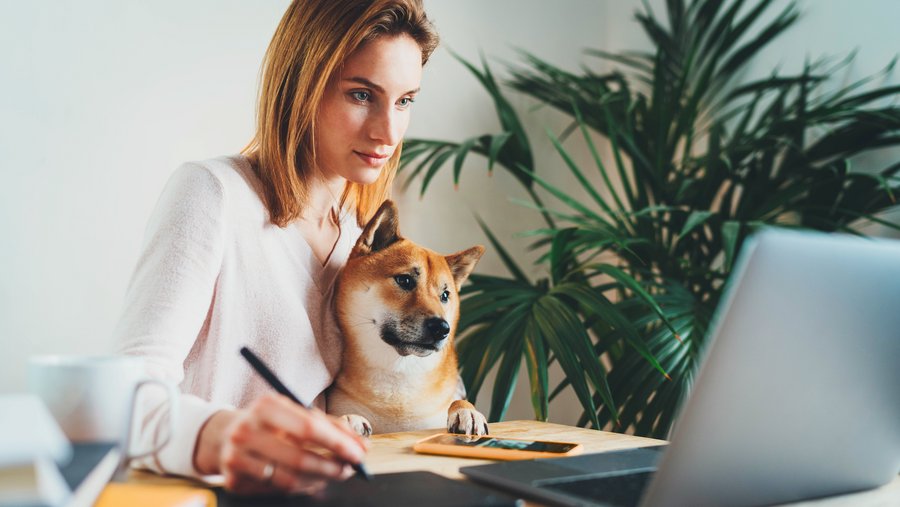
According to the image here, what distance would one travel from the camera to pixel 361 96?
119 centimetres

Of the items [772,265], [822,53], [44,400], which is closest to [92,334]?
[44,400]

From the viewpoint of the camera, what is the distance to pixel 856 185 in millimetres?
1834

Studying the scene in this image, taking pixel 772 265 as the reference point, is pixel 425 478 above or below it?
below

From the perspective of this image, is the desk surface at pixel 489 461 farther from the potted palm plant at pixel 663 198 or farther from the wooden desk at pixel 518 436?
the potted palm plant at pixel 663 198

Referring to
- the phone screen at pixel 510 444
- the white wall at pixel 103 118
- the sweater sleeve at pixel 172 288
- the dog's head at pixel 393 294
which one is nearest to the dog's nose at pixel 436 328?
the dog's head at pixel 393 294

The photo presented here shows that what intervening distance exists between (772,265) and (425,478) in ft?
1.21

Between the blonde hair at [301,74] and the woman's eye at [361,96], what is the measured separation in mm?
48

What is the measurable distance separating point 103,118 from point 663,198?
1.50 m

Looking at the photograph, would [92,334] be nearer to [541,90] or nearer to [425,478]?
[425,478]

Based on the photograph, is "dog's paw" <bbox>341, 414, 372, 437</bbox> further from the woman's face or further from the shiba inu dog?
the woman's face

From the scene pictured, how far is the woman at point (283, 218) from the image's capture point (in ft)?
3.19

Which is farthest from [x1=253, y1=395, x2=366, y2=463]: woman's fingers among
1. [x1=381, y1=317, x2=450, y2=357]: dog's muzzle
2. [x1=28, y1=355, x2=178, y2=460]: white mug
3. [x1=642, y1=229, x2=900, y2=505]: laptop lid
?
[x1=381, y1=317, x2=450, y2=357]: dog's muzzle

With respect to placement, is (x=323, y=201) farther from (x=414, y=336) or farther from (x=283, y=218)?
(x=414, y=336)

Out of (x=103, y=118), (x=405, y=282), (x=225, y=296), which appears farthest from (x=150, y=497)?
(x=103, y=118)
